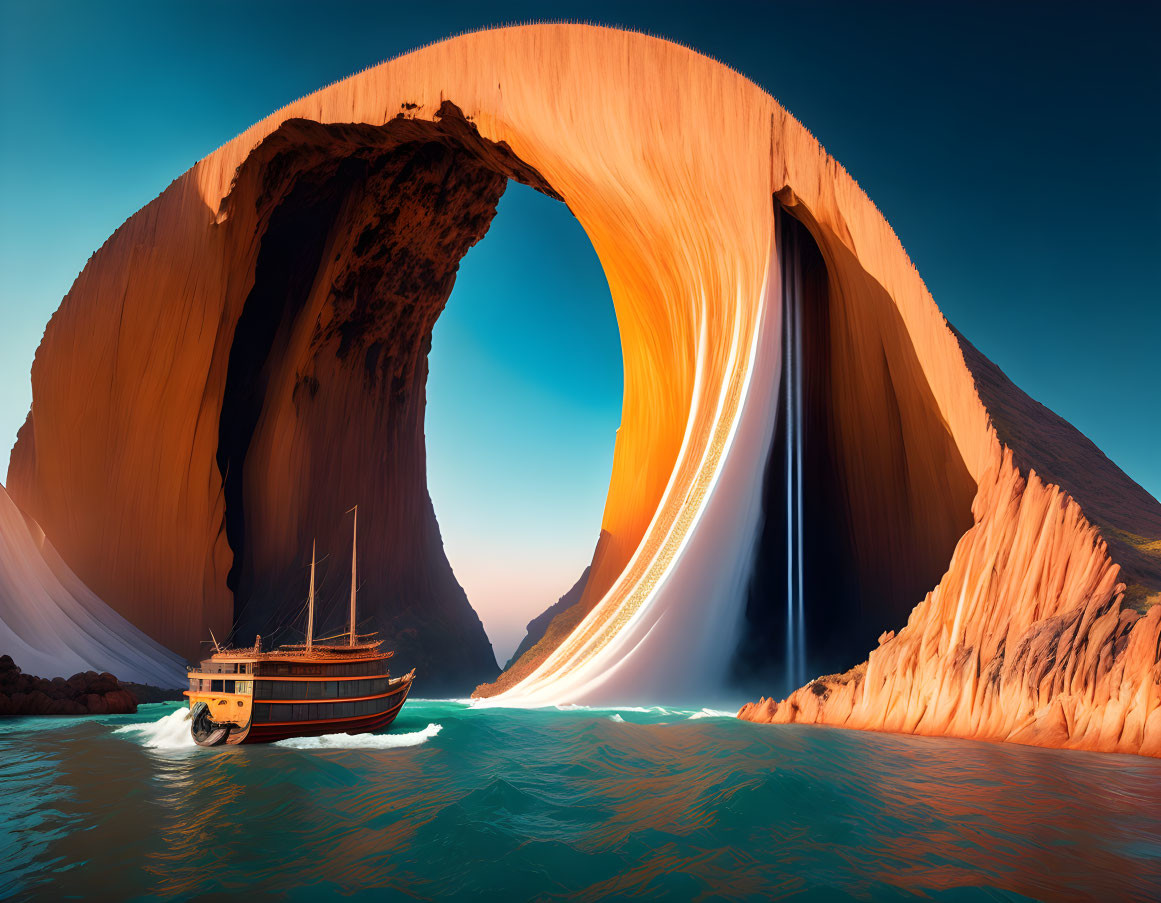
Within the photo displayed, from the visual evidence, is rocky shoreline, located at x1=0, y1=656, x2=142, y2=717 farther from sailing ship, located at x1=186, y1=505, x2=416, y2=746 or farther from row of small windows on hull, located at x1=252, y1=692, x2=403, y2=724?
row of small windows on hull, located at x1=252, y1=692, x2=403, y2=724

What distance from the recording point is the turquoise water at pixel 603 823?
467cm

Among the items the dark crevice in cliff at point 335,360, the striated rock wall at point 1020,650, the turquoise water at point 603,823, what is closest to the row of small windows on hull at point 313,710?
the turquoise water at point 603,823

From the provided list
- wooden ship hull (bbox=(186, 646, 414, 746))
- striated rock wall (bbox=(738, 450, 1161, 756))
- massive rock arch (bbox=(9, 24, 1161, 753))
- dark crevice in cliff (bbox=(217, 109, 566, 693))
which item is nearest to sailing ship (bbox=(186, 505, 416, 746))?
wooden ship hull (bbox=(186, 646, 414, 746))

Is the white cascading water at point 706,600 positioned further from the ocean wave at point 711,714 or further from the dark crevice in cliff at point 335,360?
the dark crevice in cliff at point 335,360

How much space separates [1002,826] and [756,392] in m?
9.74

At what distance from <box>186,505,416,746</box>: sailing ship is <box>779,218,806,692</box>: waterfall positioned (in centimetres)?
932

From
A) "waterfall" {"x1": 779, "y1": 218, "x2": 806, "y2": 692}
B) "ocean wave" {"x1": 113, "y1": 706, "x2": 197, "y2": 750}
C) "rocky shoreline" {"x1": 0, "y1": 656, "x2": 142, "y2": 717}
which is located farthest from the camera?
"rocky shoreline" {"x1": 0, "y1": 656, "x2": 142, "y2": 717}

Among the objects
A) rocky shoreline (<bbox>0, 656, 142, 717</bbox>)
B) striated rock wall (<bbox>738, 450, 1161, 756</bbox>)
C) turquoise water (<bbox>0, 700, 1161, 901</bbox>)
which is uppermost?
striated rock wall (<bbox>738, 450, 1161, 756</bbox>)

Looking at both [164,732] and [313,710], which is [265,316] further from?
[313,710]

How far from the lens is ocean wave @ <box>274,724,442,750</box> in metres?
11.7

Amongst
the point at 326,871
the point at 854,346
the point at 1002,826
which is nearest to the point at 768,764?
the point at 1002,826

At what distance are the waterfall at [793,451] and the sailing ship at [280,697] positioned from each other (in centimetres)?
932

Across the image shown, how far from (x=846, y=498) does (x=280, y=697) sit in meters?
12.9

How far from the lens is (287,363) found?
27.9 meters
